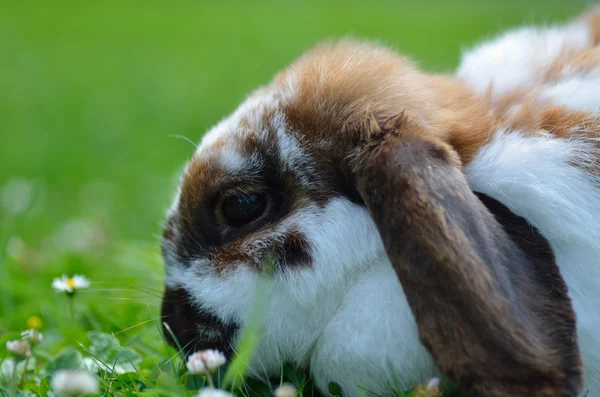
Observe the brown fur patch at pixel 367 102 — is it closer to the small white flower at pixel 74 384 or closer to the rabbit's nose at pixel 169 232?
the rabbit's nose at pixel 169 232

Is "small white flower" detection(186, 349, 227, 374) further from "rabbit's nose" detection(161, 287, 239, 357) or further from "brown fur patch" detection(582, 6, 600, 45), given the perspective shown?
"brown fur patch" detection(582, 6, 600, 45)

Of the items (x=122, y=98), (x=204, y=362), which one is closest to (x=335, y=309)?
(x=204, y=362)

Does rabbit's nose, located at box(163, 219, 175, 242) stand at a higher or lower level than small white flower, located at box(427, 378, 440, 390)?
higher

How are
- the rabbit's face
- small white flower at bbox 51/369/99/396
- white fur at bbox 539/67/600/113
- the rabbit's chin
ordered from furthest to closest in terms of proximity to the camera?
white fur at bbox 539/67/600/113, the rabbit's face, the rabbit's chin, small white flower at bbox 51/369/99/396

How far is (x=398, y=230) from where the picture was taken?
215cm

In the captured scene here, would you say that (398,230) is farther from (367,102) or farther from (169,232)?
(169,232)

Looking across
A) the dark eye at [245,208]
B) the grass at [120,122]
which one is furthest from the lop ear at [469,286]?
the grass at [120,122]

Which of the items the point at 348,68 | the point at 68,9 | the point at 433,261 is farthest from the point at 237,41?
the point at 433,261

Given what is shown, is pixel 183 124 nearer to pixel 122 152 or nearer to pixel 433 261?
pixel 122 152

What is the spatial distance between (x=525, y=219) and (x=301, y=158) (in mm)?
733

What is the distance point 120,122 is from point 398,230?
17.8 ft

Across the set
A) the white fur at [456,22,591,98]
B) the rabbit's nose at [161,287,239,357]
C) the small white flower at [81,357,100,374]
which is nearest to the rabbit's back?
the white fur at [456,22,591,98]

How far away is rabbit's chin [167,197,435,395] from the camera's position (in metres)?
2.33

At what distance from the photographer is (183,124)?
6.80 metres
